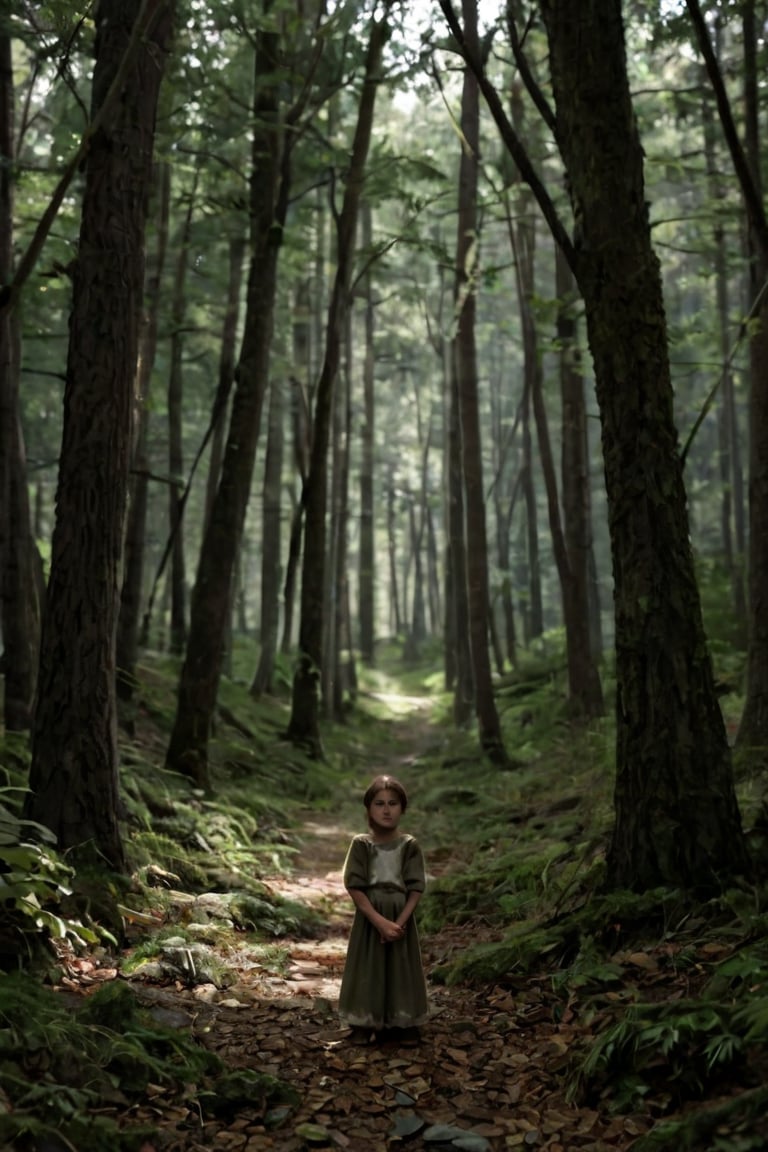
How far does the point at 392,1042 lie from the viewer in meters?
4.41

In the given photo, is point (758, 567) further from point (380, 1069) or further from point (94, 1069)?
point (94, 1069)

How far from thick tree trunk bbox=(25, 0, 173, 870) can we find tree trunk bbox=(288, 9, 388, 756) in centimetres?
634

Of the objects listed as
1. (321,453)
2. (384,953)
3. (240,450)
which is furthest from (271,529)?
(384,953)

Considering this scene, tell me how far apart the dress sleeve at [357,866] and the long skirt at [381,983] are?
0.54 ft

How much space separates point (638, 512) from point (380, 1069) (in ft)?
9.75

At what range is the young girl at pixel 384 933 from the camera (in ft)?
14.5

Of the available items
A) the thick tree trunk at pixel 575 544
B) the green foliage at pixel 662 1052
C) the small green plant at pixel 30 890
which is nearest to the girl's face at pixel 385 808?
the green foliage at pixel 662 1052

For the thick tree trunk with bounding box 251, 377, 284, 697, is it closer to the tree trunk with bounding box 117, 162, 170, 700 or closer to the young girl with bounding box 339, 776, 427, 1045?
the tree trunk with bounding box 117, 162, 170, 700

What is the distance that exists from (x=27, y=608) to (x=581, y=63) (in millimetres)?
6486

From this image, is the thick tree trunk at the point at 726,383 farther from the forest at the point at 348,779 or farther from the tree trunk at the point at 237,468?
the tree trunk at the point at 237,468

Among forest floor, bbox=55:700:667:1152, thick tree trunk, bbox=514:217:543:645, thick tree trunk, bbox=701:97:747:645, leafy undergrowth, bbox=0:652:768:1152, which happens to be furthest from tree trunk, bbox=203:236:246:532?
forest floor, bbox=55:700:667:1152

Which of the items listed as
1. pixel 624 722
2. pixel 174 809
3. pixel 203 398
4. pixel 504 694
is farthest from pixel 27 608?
pixel 203 398

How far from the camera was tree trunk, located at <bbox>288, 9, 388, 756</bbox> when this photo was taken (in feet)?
41.2

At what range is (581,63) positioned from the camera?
16.8 feet
